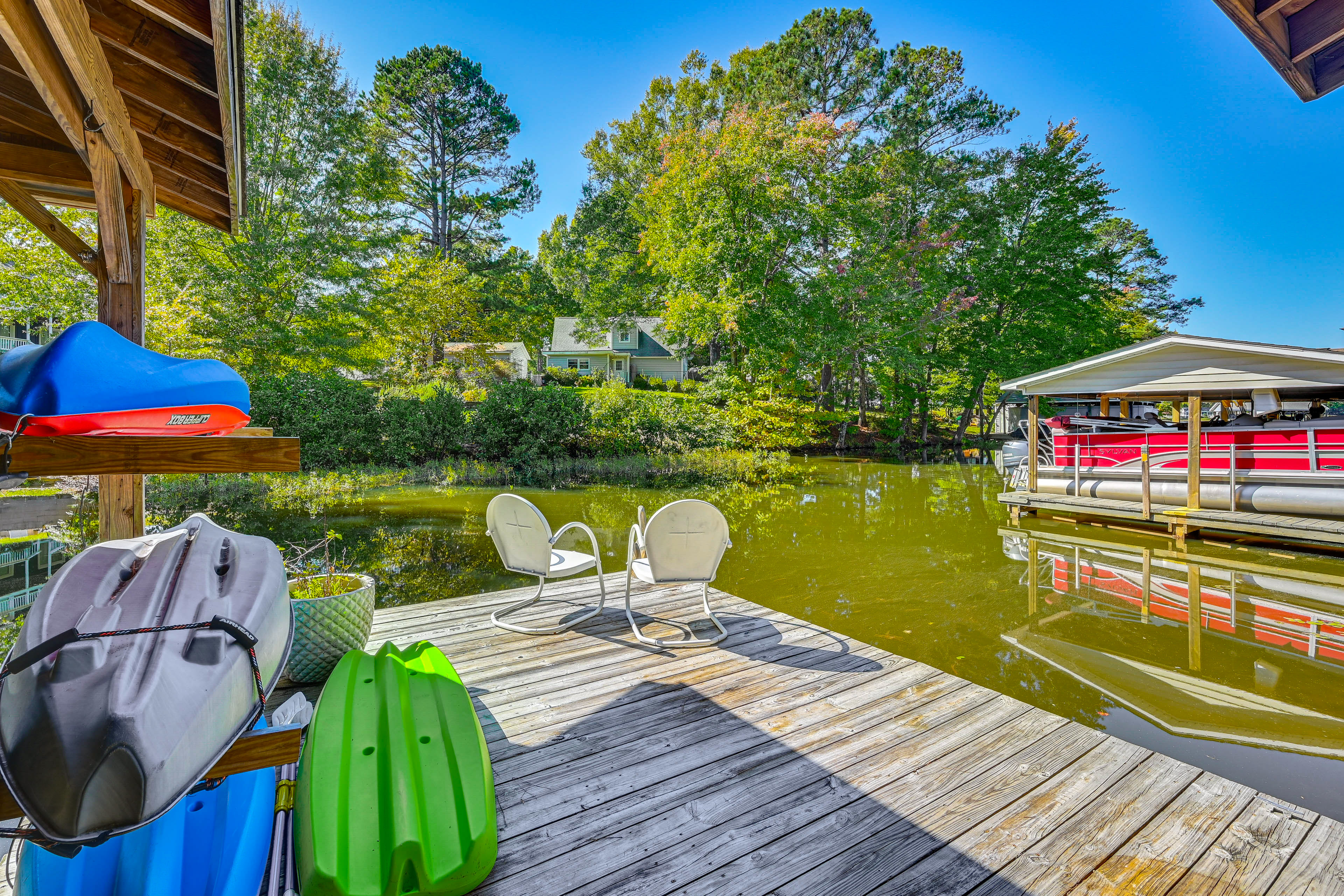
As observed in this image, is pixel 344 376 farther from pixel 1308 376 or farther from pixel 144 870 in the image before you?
pixel 1308 376

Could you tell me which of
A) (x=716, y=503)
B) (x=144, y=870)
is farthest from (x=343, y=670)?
(x=716, y=503)

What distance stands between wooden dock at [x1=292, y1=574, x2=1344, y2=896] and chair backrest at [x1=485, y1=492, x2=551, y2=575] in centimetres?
63

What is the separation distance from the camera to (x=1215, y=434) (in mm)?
9719

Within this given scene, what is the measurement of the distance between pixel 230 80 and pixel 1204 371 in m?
11.6

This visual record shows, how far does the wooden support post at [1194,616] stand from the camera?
461cm

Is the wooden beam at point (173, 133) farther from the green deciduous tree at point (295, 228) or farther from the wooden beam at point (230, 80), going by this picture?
the green deciduous tree at point (295, 228)

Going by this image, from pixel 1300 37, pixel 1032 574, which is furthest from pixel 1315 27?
pixel 1032 574

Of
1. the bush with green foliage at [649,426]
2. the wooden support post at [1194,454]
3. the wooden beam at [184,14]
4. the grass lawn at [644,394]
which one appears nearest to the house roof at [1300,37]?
the wooden beam at [184,14]

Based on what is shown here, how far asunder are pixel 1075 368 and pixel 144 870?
12015 mm

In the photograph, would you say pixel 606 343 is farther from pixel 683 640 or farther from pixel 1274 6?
pixel 1274 6

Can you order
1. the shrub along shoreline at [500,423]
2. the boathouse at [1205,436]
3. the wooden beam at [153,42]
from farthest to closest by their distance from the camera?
the shrub along shoreline at [500,423]
the boathouse at [1205,436]
the wooden beam at [153,42]

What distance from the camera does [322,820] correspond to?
166cm

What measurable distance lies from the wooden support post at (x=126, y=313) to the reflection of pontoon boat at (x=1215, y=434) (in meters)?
11.6

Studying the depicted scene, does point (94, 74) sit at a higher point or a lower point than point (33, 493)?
higher
